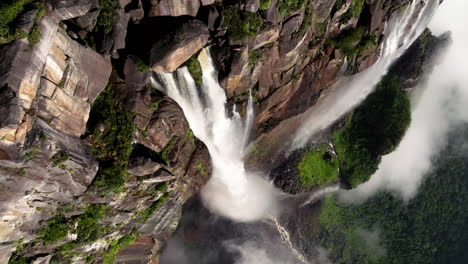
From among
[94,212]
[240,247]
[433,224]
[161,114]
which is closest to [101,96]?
[161,114]

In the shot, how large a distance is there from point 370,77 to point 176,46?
22.6 m

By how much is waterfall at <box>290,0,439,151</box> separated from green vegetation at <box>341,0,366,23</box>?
4.39 metres

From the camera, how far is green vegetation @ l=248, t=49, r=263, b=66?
1728cm

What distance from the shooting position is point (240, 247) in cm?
2452

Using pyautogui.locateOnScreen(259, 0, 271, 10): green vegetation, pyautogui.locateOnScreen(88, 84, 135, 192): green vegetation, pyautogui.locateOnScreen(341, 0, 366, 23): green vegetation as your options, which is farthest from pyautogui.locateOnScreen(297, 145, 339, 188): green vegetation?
pyautogui.locateOnScreen(88, 84, 135, 192): green vegetation

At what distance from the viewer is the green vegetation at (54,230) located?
13.3 meters

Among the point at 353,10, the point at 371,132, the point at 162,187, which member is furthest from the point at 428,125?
the point at 162,187

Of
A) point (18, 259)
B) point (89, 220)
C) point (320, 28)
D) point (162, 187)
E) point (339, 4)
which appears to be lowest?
point (162, 187)

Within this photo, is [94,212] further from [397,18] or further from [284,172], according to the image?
[397,18]

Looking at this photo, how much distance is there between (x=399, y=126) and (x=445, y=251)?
17.8 meters

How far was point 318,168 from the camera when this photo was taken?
2791 cm

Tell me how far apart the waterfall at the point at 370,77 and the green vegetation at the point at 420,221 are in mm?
8907

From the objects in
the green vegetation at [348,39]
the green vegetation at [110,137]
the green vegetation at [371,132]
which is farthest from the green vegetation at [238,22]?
the green vegetation at [371,132]

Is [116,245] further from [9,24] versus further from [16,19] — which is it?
[16,19]
